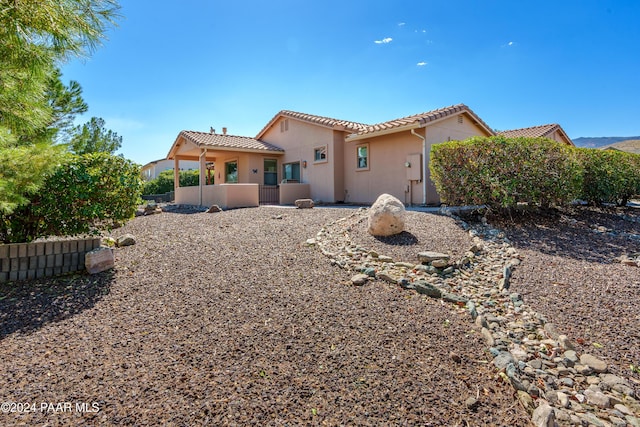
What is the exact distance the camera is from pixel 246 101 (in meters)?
12.0

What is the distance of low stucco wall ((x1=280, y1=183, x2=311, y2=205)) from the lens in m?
14.2

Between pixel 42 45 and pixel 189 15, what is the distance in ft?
18.5

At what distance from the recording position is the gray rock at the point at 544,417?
7.20ft

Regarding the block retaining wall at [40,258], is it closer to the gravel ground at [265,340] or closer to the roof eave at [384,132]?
the gravel ground at [265,340]

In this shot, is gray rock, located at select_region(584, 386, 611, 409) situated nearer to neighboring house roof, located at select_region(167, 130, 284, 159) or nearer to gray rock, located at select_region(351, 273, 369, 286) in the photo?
gray rock, located at select_region(351, 273, 369, 286)

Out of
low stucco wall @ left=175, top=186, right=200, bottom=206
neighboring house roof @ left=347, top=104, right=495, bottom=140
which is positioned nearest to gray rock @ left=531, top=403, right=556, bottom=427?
neighboring house roof @ left=347, top=104, right=495, bottom=140

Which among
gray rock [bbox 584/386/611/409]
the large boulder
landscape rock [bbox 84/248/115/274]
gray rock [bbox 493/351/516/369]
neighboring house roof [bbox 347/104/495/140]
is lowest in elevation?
gray rock [bbox 584/386/611/409]

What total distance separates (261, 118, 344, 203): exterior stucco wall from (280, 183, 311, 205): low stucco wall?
44 cm

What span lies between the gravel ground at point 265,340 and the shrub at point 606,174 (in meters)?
6.30

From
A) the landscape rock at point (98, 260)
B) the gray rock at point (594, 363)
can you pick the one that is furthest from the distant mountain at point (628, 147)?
the landscape rock at point (98, 260)

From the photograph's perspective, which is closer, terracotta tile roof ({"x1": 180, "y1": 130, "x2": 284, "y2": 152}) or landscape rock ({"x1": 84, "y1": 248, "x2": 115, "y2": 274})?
landscape rock ({"x1": 84, "y1": 248, "x2": 115, "y2": 274})

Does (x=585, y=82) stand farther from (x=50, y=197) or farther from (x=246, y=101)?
(x=50, y=197)

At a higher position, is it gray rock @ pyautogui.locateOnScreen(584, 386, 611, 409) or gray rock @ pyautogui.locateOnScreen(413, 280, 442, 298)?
gray rock @ pyautogui.locateOnScreen(413, 280, 442, 298)

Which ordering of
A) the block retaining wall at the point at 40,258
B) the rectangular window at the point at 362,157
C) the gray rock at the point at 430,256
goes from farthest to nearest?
the rectangular window at the point at 362,157 < the gray rock at the point at 430,256 < the block retaining wall at the point at 40,258
